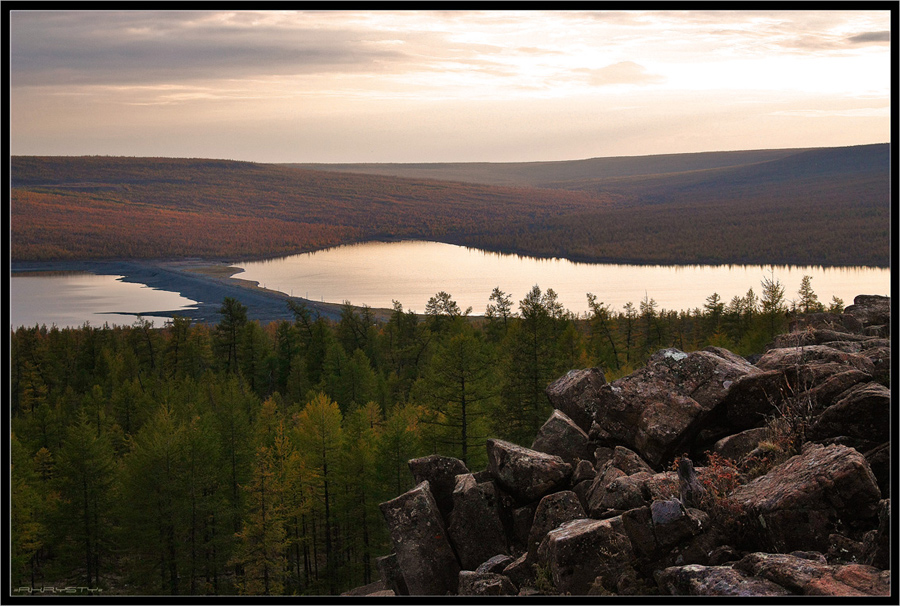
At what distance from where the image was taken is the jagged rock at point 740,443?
13.3m

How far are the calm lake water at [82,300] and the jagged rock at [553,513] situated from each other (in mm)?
110064

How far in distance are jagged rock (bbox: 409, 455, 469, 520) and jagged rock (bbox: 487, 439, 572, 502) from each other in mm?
1701

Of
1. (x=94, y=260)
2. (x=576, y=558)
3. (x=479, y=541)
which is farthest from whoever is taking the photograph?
(x=94, y=260)

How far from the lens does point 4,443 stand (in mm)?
9867

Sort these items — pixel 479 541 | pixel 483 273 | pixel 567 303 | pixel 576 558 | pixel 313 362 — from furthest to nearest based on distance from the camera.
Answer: pixel 483 273
pixel 567 303
pixel 313 362
pixel 479 541
pixel 576 558

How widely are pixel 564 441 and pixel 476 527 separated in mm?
3231

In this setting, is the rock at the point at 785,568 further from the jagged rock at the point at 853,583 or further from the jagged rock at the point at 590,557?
the jagged rock at the point at 590,557

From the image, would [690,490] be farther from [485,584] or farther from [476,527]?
[476,527]

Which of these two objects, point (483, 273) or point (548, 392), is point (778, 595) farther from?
point (483, 273)

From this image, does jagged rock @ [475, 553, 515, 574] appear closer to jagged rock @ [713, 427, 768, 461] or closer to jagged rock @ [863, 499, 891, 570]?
jagged rock @ [713, 427, 768, 461]

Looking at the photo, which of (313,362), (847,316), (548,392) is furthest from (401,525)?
(313,362)

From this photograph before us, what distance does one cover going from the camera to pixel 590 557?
34.6ft

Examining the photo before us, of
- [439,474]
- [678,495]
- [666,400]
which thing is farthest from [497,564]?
[666,400]

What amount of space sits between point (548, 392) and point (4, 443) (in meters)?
12.4
